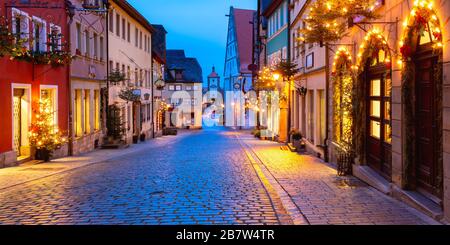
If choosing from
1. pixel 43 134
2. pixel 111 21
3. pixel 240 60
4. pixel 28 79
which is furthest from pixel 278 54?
pixel 240 60

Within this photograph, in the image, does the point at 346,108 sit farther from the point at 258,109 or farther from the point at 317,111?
the point at 258,109

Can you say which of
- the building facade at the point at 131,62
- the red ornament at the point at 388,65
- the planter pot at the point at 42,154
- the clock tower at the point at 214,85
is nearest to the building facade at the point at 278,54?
the building facade at the point at 131,62

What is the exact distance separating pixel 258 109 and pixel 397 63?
3662cm

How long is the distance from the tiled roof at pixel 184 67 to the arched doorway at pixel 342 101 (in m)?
60.1

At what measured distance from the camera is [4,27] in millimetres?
13750

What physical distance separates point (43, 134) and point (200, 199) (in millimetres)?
10601

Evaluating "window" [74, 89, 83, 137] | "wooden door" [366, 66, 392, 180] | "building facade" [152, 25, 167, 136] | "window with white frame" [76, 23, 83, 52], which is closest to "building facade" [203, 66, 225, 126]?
"building facade" [152, 25, 167, 136]

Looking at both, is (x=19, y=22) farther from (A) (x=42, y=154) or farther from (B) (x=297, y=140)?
(B) (x=297, y=140)

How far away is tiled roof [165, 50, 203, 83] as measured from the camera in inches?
3029

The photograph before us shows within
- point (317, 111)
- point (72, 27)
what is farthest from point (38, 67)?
point (317, 111)

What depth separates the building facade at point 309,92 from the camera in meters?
20.7

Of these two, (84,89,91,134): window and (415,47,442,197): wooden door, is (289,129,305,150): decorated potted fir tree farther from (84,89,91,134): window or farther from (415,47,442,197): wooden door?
(415,47,442,197): wooden door

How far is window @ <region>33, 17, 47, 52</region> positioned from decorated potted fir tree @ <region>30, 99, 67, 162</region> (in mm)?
2012

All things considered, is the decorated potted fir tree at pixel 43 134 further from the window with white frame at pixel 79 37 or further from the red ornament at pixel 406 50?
the red ornament at pixel 406 50
